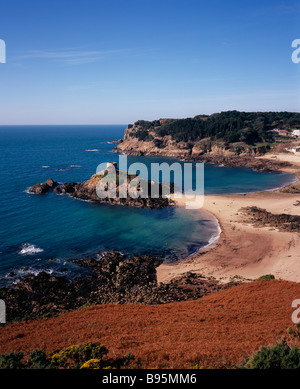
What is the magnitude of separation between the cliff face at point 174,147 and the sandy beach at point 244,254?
59.2 metres

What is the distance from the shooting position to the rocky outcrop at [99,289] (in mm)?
26500

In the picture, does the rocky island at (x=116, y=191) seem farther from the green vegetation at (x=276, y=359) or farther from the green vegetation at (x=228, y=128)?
the green vegetation at (x=228, y=128)

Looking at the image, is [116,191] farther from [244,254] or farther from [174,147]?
[174,147]

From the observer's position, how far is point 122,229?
46.2m

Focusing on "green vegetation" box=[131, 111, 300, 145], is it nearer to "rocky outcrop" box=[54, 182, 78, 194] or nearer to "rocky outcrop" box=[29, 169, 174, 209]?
"rocky outcrop" box=[29, 169, 174, 209]

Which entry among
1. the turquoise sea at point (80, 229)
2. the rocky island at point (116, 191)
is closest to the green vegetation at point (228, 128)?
the turquoise sea at point (80, 229)

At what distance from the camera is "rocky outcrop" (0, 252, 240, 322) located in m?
26.5

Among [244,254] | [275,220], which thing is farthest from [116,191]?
[244,254]

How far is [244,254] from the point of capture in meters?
36.7

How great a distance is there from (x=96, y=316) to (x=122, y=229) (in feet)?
82.0

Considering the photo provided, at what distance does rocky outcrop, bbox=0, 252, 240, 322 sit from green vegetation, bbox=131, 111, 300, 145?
93033 millimetres

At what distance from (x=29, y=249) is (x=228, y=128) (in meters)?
105
